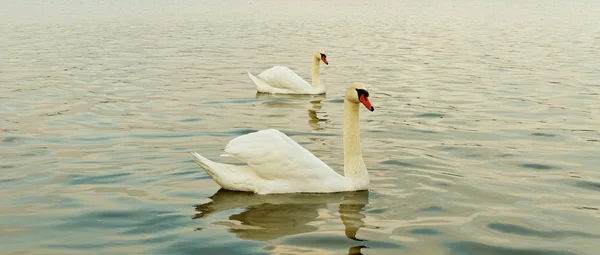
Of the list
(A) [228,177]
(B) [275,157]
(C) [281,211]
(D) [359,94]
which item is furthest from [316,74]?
(C) [281,211]

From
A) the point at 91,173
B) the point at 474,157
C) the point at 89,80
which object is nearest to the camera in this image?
the point at 91,173

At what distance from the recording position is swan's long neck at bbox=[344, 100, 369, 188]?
33.0 ft

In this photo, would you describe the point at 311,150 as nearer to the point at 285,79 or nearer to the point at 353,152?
the point at 353,152

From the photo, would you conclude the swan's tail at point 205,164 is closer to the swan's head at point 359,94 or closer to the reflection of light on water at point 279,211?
the reflection of light on water at point 279,211

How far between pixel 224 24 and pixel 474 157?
149 ft

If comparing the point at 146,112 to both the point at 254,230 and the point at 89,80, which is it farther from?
the point at 254,230

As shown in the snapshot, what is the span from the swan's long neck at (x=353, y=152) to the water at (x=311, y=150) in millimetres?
260

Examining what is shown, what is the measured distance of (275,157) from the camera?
956cm

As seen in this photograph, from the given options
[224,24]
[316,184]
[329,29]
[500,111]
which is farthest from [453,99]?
[224,24]

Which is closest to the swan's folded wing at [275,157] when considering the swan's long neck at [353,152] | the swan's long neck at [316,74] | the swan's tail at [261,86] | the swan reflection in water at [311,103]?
the swan's long neck at [353,152]

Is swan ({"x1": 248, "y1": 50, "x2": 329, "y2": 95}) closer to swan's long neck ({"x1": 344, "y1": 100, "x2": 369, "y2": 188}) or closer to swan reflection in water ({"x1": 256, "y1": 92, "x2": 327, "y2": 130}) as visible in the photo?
swan reflection in water ({"x1": 256, "y1": 92, "x2": 327, "y2": 130})

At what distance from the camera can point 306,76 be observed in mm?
25359

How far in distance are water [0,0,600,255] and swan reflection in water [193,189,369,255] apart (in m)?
0.03

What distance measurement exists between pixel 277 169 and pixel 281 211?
2.17ft
